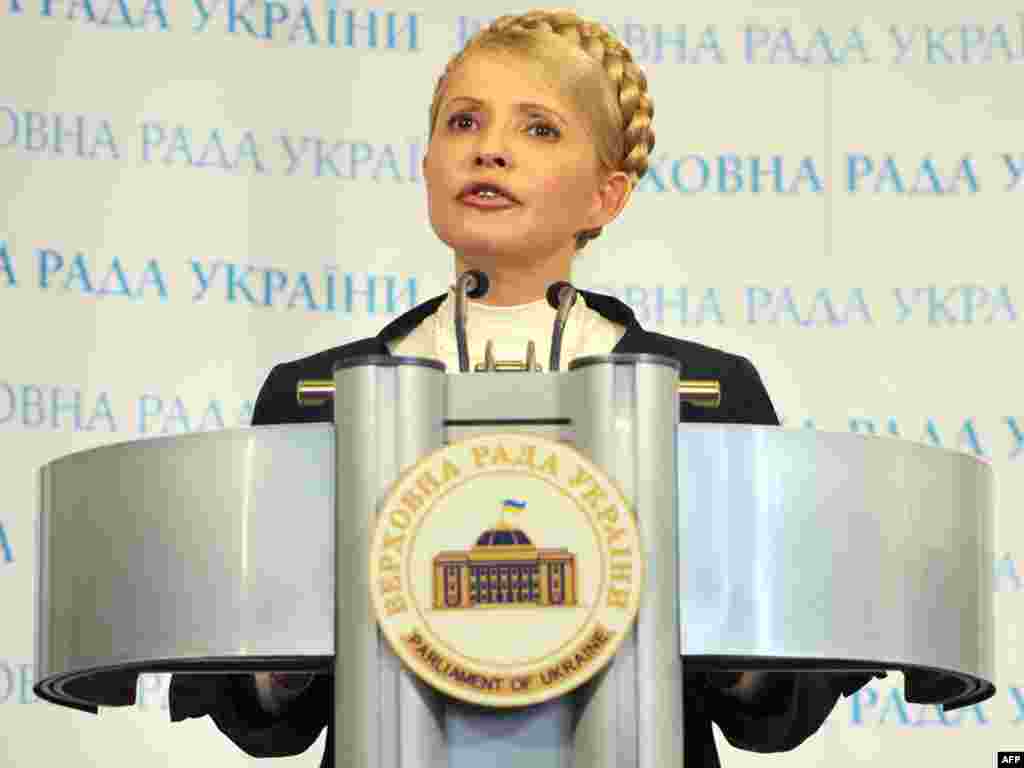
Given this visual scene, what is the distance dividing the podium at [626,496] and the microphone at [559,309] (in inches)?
9.7

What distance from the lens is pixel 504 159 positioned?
3.28 metres

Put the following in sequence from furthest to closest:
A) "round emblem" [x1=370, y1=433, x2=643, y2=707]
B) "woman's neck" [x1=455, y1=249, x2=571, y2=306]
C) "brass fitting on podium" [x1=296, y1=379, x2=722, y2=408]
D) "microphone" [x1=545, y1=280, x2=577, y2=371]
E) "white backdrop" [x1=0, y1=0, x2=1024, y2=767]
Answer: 1. "white backdrop" [x1=0, y1=0, x2=1024, y2=767]
2. "woman's neck" [x1=455, y1=249, x2=571, y2=306]
3. "microphone" [x1=545, y1=280, x2=577, y2=371]
4. "brass fitting on podium" [x1=296, y1=379, x2=722, y2=408]
5. "round emblem" [x1=370, y1=433, x2=643, y2=707]

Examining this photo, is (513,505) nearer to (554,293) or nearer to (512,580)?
Result: (512,580)

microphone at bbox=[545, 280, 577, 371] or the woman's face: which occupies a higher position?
the woman's face

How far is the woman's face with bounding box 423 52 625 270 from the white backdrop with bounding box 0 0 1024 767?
2.14m

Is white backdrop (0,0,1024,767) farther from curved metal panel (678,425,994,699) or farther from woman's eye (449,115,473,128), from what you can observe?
curved metal panel (678,425,994,699)

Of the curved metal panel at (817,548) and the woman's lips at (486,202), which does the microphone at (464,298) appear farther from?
the woman's lips at (486,202)

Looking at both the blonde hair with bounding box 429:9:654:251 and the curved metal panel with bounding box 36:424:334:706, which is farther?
the blonde hair with bounding box 429:9:654:251

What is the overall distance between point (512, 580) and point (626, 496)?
0.39 feet

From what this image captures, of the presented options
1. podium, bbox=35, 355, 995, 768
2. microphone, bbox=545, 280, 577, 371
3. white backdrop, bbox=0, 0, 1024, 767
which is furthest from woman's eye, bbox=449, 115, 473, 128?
white backdrop, bbox=0, 0, 1024, 767

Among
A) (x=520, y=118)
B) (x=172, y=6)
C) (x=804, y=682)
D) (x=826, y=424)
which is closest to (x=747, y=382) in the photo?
(x=520, y=118)

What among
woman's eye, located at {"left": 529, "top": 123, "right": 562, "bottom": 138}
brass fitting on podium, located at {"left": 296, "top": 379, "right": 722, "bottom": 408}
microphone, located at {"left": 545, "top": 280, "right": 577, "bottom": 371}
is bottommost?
brass fitting on podium, located at {"left": 296, "top": 379, "right": 722, "bottom": 408}

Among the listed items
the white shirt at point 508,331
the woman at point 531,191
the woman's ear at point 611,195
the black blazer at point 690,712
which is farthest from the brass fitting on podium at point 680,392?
the woman's ear at point 611,195

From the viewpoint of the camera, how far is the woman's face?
3.29 meters
